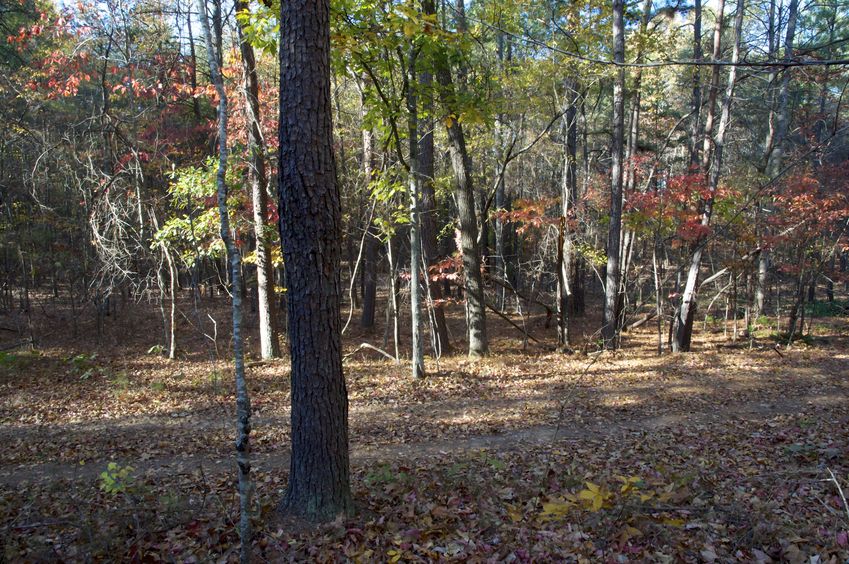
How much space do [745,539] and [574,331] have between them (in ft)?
52.1

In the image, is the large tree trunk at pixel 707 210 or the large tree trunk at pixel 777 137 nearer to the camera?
the large tree trunk at pixel 707 210

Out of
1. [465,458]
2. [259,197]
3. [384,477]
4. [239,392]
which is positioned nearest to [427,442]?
[465,458]

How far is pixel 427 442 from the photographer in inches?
302

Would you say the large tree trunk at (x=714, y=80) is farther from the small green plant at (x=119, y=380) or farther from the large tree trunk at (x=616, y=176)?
the small green plant at (x=119, y=380)

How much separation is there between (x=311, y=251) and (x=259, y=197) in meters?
8.73

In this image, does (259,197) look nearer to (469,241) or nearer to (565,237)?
(469,241)

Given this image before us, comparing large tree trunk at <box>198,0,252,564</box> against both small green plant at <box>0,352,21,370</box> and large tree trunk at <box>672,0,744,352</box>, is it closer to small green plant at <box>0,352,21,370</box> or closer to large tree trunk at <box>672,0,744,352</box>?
small green plant at <box>0,352,21,370</box>

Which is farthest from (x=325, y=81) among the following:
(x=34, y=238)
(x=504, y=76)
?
(x=34, y=238)

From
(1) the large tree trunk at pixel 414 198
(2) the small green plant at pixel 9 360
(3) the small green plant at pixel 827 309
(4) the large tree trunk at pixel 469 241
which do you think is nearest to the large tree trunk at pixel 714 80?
(4) the large tree trunk at pixel 469 241

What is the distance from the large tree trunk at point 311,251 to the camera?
13.5 feet

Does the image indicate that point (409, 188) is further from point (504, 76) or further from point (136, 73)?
point (136, 73)

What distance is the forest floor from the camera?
4191mm

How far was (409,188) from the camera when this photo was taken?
10055mm

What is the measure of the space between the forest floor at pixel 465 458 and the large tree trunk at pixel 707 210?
94 centimetres
